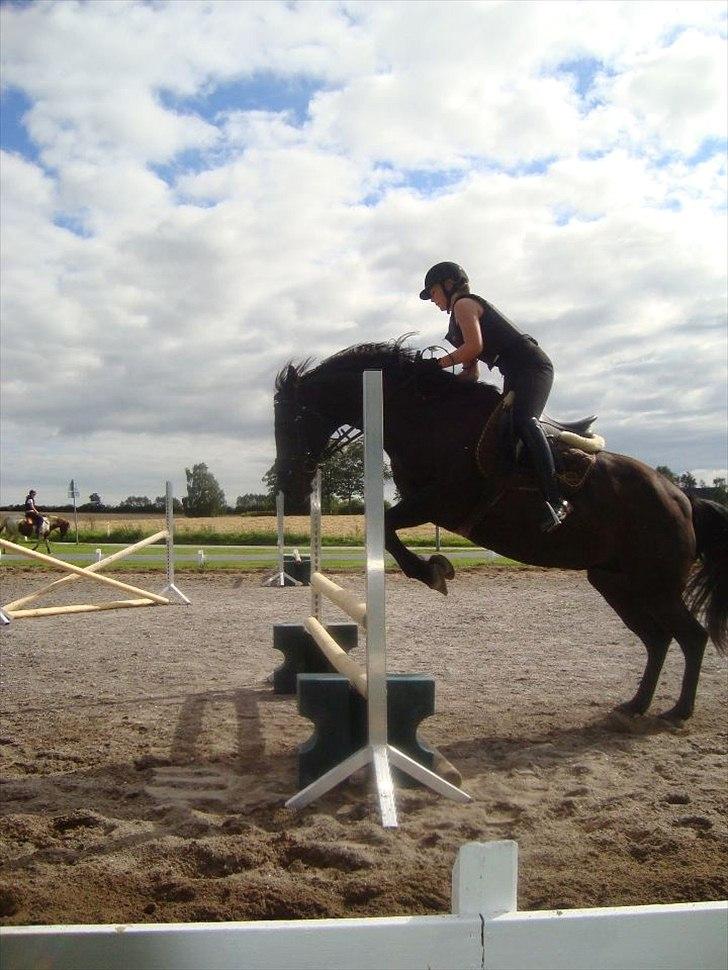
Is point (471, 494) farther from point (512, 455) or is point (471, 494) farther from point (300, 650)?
point (300, 650)

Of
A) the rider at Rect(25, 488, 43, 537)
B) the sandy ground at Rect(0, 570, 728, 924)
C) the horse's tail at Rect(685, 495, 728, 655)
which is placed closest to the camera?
the sandy ground at Rect(0, 570, 728, 924)

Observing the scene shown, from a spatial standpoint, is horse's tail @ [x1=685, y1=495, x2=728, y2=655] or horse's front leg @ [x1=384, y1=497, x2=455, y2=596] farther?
horse's tail @ [x1=685, y1=495, x2=728, y2=655]

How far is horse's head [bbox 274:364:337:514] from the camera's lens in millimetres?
4355

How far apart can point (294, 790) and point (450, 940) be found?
180 cm

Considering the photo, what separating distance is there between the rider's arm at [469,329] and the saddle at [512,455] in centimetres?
33

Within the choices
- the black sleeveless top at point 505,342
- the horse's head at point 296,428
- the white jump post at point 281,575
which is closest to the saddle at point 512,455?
the black sleeveless top at point 505,342

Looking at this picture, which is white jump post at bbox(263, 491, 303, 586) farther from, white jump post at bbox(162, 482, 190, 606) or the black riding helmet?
the black riding helmet

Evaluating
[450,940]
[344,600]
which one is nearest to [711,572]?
[344,600]

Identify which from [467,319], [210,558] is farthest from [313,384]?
[210,558]

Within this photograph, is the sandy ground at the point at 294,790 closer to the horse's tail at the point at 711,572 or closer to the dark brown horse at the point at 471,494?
the horse's tail at the point at 711,572

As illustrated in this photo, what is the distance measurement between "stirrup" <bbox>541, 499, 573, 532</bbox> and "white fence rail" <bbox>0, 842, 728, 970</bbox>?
104 inches

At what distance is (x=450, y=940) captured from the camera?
1696 mm

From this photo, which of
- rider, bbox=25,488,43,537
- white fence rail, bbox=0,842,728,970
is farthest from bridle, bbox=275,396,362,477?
rider, bbox=25,488,43,537

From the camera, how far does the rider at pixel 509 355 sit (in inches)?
162
